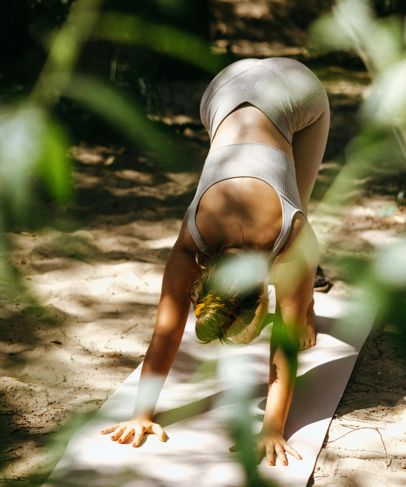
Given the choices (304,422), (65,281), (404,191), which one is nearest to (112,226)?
(65,281)

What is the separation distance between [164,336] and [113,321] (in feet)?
3.52

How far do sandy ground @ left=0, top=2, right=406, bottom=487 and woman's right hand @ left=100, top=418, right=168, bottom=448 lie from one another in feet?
0.77

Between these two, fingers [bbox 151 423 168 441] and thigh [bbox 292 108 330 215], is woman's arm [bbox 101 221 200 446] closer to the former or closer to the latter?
fingers [bbox 151 423 168 441]

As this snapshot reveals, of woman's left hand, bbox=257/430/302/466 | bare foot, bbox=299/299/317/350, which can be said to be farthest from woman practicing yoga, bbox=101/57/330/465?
bare foot, bbox=299/299/317/350

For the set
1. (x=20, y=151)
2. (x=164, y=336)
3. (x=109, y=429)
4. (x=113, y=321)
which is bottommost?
(x=113, y=321)

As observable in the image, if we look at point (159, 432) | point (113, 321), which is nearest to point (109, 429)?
point (159, 432)

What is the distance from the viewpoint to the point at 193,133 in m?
6.35

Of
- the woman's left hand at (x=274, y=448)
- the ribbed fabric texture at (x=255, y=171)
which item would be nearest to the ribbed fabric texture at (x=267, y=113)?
the ribbed fabric texture at (x=255, y=171)

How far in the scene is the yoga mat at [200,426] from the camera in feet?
9.12

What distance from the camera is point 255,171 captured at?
274 cm

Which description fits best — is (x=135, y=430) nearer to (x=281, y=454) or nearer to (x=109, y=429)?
(x=109, y=429)

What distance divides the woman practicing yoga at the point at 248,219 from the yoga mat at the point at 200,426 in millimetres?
71

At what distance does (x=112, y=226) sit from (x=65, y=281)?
80 cm

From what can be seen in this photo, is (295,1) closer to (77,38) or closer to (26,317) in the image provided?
(26,317)
